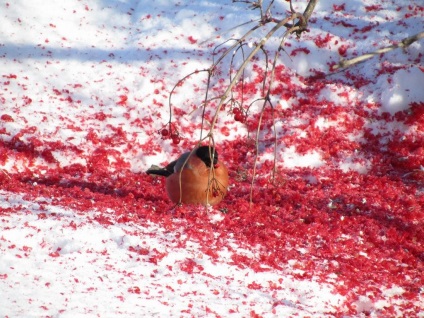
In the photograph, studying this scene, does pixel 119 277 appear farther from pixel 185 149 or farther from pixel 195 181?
pixel 185 149

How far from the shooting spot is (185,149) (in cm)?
792

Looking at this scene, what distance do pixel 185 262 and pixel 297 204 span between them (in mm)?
2419

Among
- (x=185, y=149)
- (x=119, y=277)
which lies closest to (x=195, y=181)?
(x=185, y=149)

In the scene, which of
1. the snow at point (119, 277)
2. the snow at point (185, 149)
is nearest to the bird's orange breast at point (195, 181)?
the snow at point (185, 149)

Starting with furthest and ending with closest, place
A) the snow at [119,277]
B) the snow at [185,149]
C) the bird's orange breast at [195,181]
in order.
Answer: the bird's orange breast at [195,181] → the snow at [185,149] → the snow at [119,277]

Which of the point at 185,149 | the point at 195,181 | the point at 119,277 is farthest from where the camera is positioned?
the point at 185,149

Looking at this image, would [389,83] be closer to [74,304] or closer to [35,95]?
[35,95]

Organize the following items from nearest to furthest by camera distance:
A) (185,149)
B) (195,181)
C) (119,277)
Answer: (119,277) → (195,181) → (185,149)

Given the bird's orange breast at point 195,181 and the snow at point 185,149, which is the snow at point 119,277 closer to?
the snow at point 185,149

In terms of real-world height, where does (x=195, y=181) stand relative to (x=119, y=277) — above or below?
above

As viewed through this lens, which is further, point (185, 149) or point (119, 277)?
point (185, 149)

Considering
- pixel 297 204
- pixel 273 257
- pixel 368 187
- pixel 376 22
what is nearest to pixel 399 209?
pixel 368 187

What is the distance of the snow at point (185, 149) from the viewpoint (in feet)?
12.7

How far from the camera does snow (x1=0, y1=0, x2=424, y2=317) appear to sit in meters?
3.88
